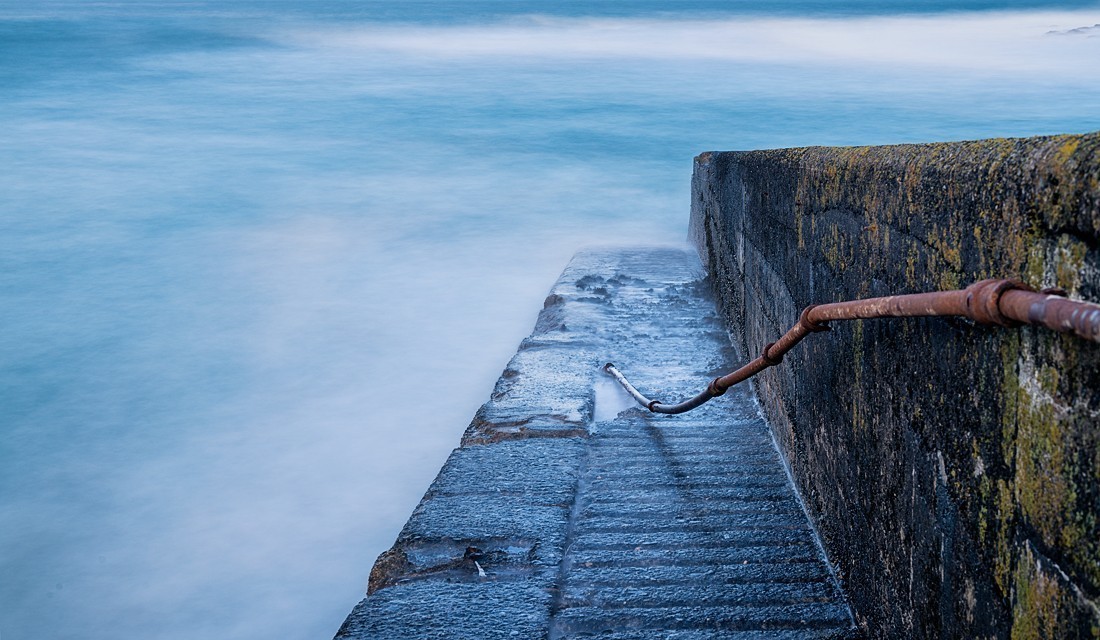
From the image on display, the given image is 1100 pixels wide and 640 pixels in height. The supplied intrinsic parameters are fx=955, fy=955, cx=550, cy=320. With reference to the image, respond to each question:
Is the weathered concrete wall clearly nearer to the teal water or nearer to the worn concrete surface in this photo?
the worn concrete surface

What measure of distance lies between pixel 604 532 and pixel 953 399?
52.5 inches

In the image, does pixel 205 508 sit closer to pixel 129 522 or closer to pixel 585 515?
pixel 129 522

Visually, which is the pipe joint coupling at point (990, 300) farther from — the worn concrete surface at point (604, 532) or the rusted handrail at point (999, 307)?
the worn concrete surface at point (604, 532)

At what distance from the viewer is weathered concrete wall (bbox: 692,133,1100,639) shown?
101 centimetres

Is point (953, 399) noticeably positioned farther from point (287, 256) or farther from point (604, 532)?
point (287, 256)

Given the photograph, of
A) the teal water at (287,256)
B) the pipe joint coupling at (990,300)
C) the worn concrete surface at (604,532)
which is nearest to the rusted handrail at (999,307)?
the pipe joint coupling at (990,300)

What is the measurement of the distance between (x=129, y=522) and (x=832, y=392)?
3.67 meters

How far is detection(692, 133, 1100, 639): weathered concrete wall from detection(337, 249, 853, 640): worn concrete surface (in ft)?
0.59

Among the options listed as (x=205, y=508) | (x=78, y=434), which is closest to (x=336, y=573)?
(x=205, y=508)

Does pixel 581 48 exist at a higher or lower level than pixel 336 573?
higher

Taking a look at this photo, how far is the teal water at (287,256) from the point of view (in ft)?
14.1

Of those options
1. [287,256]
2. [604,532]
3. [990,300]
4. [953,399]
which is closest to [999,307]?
[990,300]

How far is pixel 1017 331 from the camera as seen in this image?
3.67 ft

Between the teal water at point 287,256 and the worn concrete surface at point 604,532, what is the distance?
1147 millimetres
